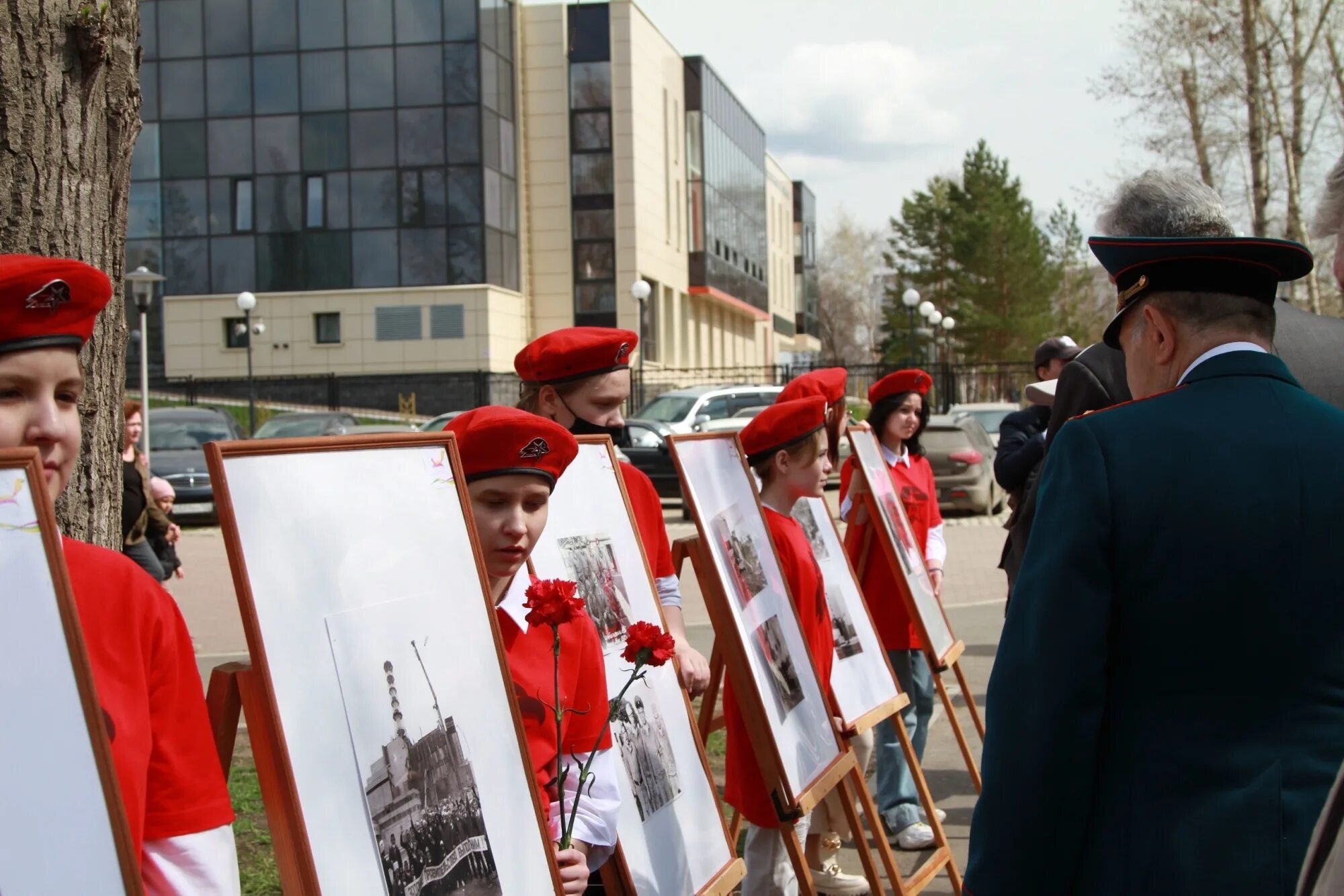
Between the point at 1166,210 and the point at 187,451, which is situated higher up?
the point at 1166,210

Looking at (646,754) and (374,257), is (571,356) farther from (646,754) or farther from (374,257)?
(374,257)

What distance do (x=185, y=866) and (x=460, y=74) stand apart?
39.3 meters

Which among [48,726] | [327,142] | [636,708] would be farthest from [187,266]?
[48,726]

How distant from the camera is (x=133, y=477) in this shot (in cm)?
889

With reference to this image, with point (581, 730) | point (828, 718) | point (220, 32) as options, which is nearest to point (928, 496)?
point (828, 718)

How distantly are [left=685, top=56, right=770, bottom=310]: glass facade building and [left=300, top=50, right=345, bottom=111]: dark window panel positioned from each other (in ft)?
49.9

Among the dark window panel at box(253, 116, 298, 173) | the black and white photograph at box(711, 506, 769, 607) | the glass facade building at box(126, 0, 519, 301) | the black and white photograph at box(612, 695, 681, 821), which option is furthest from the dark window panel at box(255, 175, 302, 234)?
the black and white photograph at box(612, 695, 681, 821)

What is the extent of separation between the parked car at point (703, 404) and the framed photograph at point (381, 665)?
72.6 feet

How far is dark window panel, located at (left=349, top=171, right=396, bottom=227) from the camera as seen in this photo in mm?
39406

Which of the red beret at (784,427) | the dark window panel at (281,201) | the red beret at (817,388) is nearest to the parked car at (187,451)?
the red beret at (817,388)

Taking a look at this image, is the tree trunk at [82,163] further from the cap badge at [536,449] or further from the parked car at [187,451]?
the parked car at [187,451]

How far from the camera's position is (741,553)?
170 inches

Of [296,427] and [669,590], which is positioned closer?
[669,590]

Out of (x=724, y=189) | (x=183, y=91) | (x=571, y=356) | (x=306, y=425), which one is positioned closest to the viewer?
(x=571, y=356)
